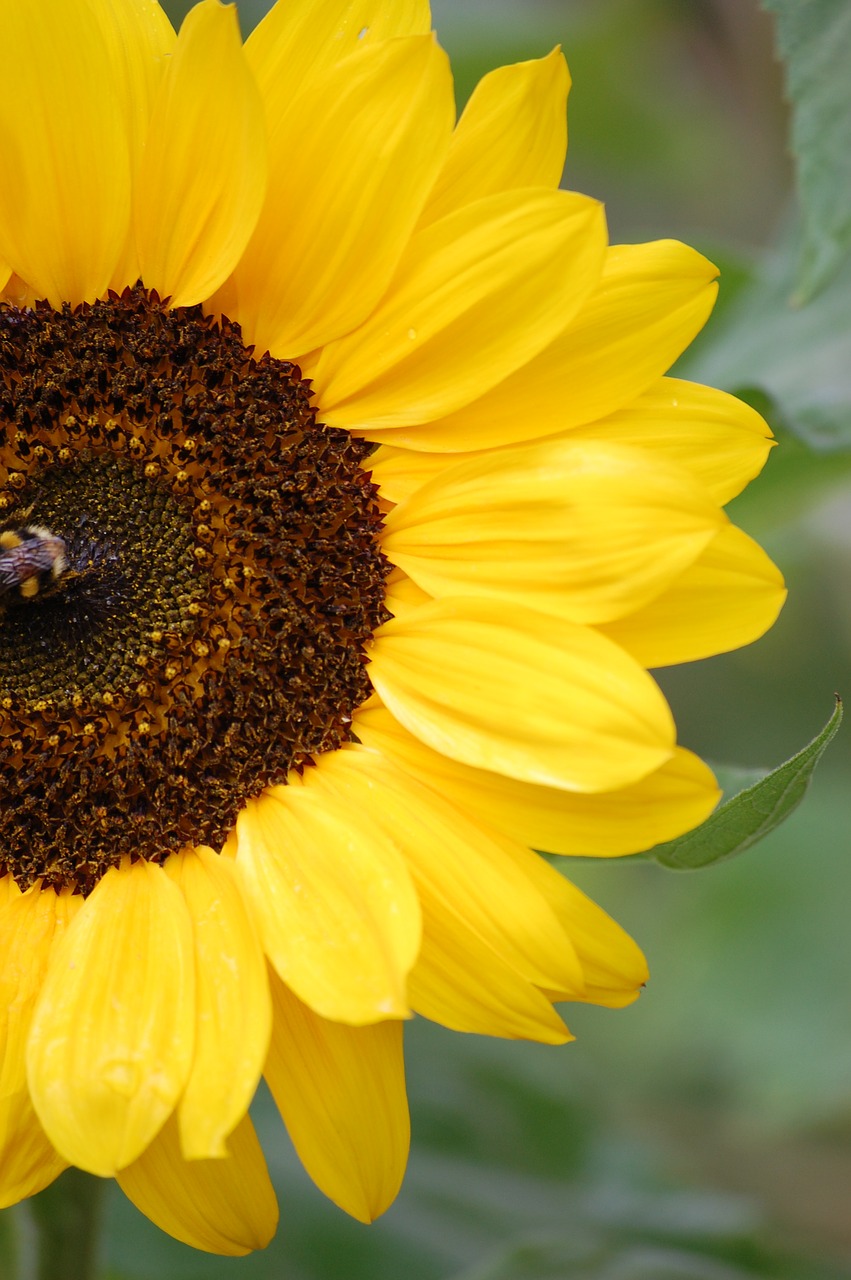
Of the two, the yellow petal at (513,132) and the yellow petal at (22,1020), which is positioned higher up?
the yellow petal at (513,132)

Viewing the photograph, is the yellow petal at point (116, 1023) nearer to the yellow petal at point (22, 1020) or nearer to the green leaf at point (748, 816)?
the yellow petal at point (22, 1020)

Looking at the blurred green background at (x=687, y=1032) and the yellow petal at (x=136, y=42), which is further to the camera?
the blurred green background at (x=687, y=1032)

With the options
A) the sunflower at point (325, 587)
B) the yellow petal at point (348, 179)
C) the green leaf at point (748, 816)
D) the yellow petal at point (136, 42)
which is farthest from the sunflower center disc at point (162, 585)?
the green leaf at point (748, 816)

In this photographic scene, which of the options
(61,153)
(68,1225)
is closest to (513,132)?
(61,153)

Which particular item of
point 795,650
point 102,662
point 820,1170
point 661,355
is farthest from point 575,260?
point 795,650

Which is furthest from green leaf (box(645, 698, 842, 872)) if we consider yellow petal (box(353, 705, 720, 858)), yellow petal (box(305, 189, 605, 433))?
yellow petal (box(305, 189, 605, 433))

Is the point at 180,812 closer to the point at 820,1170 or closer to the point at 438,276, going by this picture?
the point at 438,276
